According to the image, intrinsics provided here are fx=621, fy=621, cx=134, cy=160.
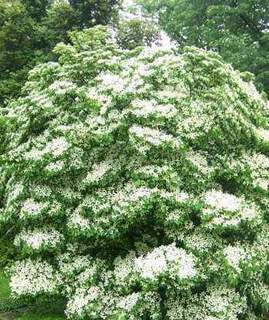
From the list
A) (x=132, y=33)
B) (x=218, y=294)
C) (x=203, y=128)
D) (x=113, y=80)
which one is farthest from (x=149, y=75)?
(x=132, y=33)

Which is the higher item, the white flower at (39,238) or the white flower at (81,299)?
the white flower at (39,238)

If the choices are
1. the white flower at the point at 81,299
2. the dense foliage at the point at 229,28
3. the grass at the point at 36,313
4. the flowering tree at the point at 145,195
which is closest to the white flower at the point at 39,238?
the flowering tree at the point at 145,195

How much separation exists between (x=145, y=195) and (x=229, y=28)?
2465cm

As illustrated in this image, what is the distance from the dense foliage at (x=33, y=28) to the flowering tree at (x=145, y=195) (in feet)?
65.4

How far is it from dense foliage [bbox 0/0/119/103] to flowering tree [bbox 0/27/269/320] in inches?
784

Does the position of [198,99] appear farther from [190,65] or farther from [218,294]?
[218,294]

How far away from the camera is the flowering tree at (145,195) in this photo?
12398 millimetres

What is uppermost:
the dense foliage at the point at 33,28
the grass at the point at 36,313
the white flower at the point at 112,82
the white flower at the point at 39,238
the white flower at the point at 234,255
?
the white flower at the point at 112,82

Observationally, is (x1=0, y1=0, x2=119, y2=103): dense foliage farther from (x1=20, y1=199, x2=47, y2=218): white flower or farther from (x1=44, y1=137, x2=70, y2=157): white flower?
(x1=20, y1=199, x2=47, y2=218): white flower

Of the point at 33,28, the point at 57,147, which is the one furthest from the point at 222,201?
the point at 33,28

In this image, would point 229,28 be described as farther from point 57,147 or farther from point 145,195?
point 145,195

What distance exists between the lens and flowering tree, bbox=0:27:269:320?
12398mm

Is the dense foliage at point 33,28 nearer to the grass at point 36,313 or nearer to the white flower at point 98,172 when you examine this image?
the grass at point 36,313

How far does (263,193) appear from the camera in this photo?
13.5 meters
